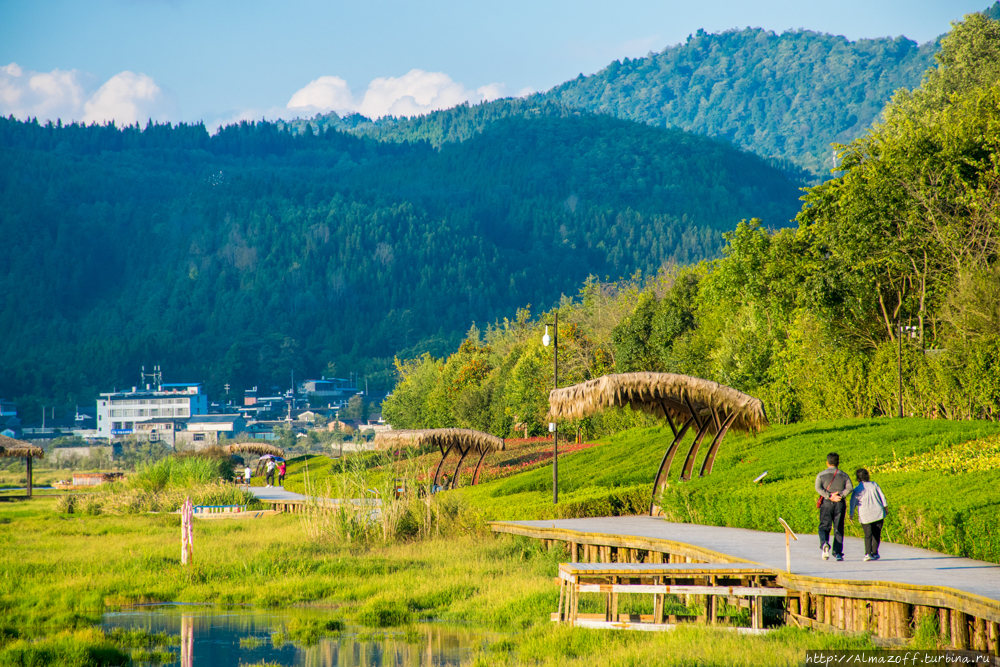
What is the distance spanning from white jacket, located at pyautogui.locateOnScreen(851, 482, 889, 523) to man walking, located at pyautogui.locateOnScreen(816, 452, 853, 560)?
16 cm

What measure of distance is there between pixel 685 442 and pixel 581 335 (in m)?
26.3

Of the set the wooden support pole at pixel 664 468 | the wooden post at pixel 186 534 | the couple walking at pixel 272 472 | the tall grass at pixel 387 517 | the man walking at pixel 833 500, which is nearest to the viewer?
the man walking at pixel 833 500

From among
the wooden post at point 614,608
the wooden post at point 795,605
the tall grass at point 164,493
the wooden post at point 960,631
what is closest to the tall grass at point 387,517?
the wooden post at point 614,608

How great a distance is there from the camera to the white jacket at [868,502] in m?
12.9

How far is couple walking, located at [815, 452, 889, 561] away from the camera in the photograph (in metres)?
12.8

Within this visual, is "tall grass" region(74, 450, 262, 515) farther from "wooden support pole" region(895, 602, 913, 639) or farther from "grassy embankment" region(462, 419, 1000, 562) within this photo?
"wooden support pole" region(895, 602, 913, 639)

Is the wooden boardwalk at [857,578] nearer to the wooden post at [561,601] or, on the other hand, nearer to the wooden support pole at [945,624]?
the wooden support pole at [945,624]

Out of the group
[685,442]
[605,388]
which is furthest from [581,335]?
[605,388]

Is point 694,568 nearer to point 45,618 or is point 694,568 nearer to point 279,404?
point 45,618

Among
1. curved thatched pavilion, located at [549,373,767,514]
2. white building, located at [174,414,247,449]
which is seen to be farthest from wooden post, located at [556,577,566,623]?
white building, located at [174,414,247,449]

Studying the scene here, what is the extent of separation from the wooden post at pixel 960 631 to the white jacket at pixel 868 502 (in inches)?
126

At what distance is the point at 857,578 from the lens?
11086 mm

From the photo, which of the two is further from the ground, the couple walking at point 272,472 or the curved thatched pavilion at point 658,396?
the curved thatched pavilion at point 658,396

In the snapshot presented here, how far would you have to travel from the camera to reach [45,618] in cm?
1462
